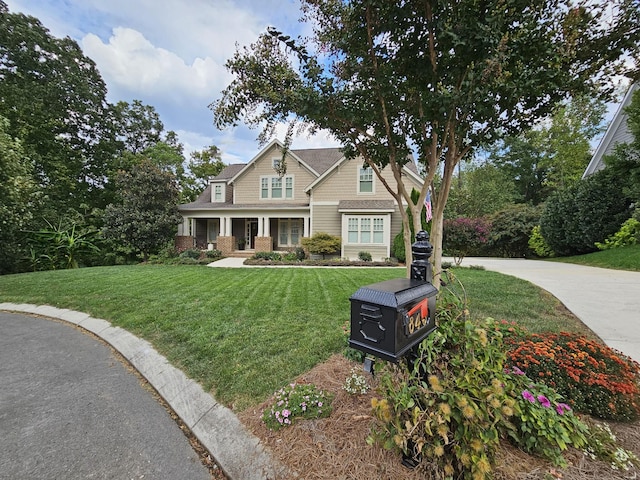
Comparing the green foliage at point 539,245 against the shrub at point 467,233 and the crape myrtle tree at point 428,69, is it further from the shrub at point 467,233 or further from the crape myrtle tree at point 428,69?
the crape myrtle tree at point 428,69

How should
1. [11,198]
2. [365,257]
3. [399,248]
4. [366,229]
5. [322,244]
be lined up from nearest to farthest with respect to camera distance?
[11,198] → [399,248] → [365,257] → [322,244] → [366,229]

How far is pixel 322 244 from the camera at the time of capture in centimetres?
1361

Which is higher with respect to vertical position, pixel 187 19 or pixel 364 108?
pixel 187 19

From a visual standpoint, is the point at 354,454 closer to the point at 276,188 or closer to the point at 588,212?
the point at 588,212

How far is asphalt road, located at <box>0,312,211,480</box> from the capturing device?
181 centimetres

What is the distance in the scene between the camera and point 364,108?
8.68 ft

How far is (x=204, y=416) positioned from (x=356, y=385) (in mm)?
1345

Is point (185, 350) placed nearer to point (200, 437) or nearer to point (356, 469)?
point (200, 437)

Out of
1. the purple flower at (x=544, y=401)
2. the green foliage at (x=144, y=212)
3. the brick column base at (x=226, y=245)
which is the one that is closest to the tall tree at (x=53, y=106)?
the green foliage at (x=144, y=212)

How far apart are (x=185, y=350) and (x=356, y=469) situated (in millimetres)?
2703

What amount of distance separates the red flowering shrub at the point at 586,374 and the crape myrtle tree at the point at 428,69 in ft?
3.53

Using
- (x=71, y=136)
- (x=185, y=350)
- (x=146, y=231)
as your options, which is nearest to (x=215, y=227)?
(x=146, y=231)

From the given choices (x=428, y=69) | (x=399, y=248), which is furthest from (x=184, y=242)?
(x=428, y=69)

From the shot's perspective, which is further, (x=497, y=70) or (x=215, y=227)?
(x=215, y=227)
